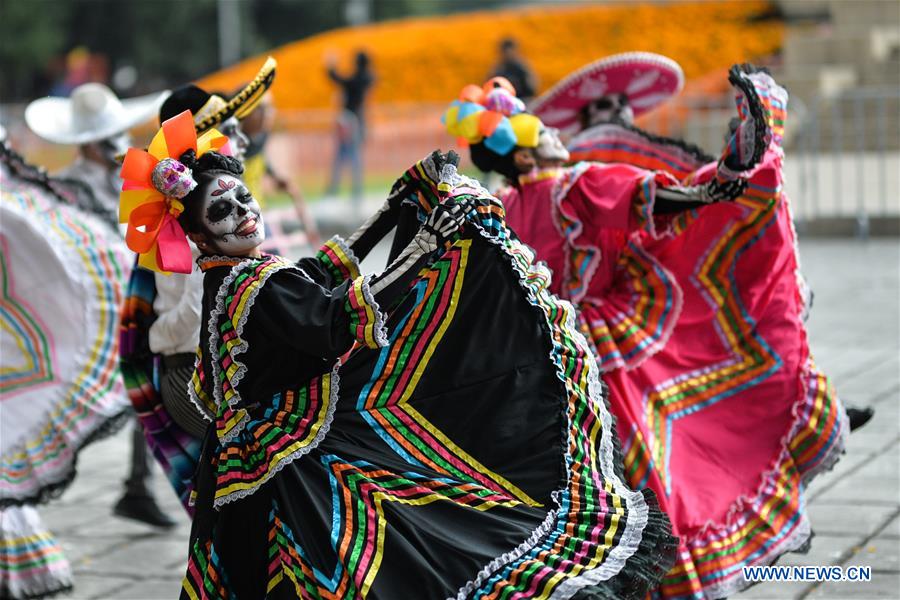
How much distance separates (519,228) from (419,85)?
17.8m

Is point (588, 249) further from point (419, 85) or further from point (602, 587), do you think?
point (419, 85)

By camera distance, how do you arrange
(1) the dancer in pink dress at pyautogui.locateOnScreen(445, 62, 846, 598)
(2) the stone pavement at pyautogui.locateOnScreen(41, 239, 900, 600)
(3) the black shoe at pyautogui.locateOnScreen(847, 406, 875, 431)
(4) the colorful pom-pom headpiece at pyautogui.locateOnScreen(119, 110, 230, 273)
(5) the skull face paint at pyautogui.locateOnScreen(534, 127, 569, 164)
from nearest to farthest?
(4) the colorful pom-pom headpiece at pyautogui.locateOnScreen(119, 110, 230, 273) < (1) the dancer in pink dress at pyautogui.locateOnScreen(445, 62, 846, 598) < (5) the skull face paint at pyautogui.locateOnScreen(534, 127, 569, 164) < (2) the stone pavement at pyautogui.locateOnScreen(41, 239, 900, 600) < (3) the black shoe at pyautogui.locateOnScreen(847, 406, 875, 431)

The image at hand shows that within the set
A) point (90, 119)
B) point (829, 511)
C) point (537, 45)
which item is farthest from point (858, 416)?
point (537, 45)

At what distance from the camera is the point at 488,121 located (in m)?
4.52

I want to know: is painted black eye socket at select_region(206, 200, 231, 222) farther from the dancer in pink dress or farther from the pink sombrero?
the pink sombrero

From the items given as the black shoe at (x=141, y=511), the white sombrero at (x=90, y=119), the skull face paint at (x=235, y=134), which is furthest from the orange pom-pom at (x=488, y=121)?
the black shoe at (x=141, y=511)

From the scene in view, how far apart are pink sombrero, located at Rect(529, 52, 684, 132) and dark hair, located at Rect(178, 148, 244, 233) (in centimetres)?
182

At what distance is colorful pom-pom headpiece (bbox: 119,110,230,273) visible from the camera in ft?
11.5

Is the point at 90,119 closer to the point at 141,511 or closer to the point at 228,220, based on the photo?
the point at 141,511

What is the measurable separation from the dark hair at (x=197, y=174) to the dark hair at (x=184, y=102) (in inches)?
35.6

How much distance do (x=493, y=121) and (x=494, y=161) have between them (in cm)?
18

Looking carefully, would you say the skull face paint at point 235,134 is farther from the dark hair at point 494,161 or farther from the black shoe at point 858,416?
the black shoe at point 858,416

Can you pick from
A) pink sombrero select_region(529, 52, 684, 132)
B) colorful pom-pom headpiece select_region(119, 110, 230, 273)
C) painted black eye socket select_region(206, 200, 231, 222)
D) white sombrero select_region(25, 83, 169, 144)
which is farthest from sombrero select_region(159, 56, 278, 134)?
white sombrero select_region(25, 83, 169, 144)

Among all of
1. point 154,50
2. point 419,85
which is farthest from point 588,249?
point 154,50
